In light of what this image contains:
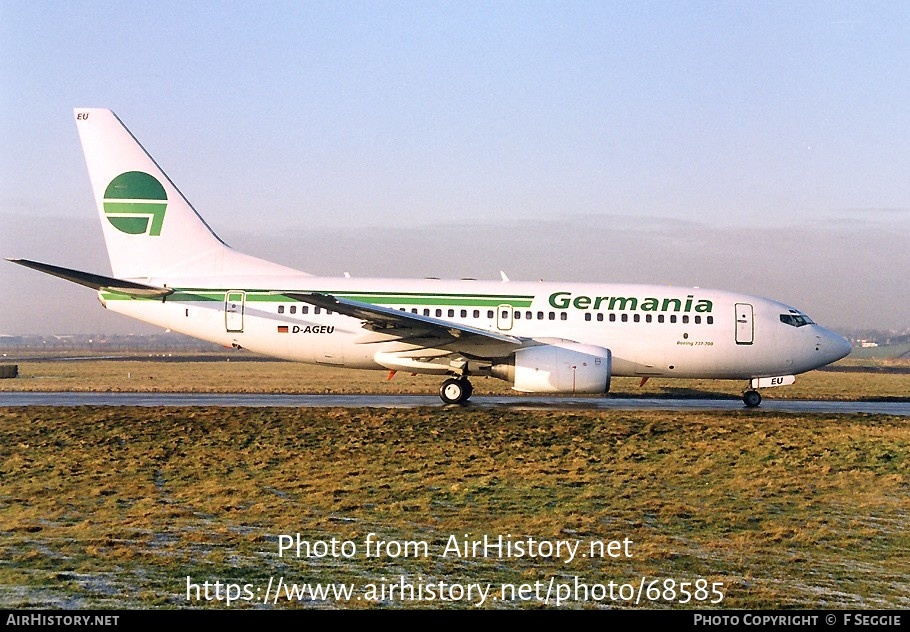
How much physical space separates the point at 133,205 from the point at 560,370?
500 inches

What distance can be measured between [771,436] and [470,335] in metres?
7.40

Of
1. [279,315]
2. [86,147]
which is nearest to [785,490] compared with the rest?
[279,315]

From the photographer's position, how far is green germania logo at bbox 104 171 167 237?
23.7 metres

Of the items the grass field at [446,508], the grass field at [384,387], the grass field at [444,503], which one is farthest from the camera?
the grass field at [384,387]

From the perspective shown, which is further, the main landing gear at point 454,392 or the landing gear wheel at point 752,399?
the landing gear wheel at point 752,399

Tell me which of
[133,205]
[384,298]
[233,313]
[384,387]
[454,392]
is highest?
[133,205]

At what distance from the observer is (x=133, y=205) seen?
23734mm

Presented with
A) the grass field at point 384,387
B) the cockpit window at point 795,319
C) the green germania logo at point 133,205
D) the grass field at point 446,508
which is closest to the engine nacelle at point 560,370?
the grass field at point 446,508

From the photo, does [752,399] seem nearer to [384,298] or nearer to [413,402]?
[413,402]

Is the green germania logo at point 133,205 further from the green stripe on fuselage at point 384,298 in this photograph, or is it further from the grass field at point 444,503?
the grass field at point 444,503

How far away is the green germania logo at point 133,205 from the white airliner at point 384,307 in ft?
0.09

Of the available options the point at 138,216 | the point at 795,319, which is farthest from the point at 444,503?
the point at 795,319

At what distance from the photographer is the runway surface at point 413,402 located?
2203cm

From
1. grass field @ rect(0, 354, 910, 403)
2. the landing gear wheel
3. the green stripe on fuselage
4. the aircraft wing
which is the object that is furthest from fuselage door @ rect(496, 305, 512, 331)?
the landing gear wheel
